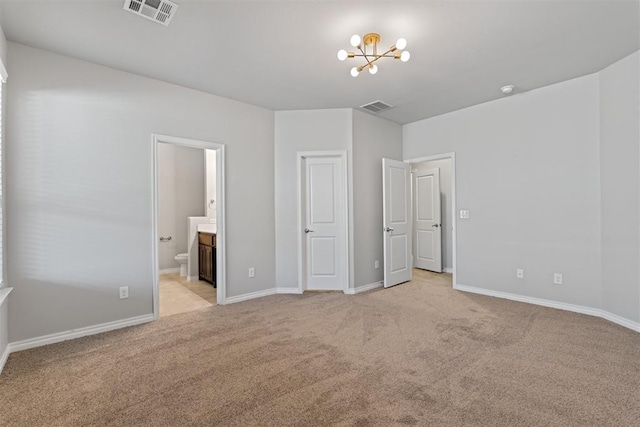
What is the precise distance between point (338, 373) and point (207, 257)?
3472mm

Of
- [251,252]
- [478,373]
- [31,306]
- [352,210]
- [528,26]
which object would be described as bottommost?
[478,373]

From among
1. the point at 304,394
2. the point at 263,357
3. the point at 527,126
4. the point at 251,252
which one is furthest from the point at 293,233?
the point at 527,126

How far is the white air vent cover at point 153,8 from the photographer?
7.16ft

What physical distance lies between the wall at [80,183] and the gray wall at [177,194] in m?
2.69

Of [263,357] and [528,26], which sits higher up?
[528,26]

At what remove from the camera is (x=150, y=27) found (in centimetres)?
246

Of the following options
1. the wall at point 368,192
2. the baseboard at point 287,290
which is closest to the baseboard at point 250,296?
the baseboard at point 287,290

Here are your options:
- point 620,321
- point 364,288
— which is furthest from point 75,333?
point 620,321

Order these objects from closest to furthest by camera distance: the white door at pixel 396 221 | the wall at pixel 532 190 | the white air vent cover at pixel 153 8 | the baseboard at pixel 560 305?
the white air vent cover at pixel 153 8
the baseboard at pixel 560 305
the wall at pixel 532 190
the white door at pixel 396 221

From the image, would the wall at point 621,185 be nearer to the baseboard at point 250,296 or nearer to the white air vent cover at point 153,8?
the baseboard at point 250,296

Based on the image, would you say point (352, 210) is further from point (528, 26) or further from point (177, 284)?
point (177, 284)

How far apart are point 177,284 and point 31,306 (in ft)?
7.89

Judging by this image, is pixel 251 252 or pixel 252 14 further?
pixel 251 252

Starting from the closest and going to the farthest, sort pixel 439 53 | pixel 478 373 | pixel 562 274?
pixel 478 373
pixel 439 53
pixel 562 274
